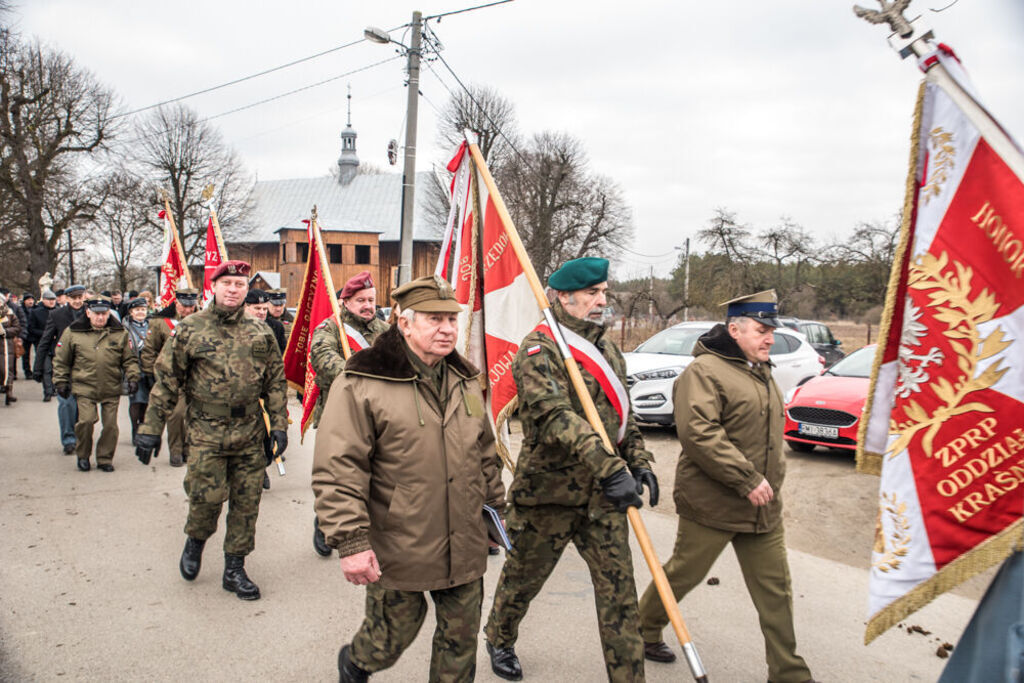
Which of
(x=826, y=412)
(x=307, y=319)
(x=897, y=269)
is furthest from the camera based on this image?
(x=826, y=412)

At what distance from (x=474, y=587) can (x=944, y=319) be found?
6.62 feet

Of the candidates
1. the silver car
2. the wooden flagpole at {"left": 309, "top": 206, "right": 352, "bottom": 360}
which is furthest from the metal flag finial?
the silver car

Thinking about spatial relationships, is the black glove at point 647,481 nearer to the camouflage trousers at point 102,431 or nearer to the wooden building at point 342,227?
the camouflage trousers at point 102,431

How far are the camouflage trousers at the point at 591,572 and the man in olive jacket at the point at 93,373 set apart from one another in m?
6.25

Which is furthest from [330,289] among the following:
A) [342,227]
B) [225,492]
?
[342,227]

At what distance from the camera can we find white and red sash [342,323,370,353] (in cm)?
550

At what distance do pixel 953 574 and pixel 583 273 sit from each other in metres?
1.98

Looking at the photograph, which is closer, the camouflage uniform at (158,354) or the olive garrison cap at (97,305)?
the olive garrison cap at (97,305)

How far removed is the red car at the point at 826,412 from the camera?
7969 mm

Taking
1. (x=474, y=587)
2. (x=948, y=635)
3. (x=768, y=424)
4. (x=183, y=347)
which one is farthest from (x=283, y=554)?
(x=948, y=635)

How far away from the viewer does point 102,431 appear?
7.91 meters

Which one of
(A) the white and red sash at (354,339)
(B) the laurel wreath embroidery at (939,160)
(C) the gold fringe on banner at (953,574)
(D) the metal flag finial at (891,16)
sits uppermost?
(D) the metal flag finial at (891,16)

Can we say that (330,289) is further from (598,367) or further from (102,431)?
(102,431)

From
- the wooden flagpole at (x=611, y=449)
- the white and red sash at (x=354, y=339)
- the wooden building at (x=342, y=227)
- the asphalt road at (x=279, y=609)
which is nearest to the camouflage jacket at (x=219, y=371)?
the white and red sash at (x=354, y=339)
